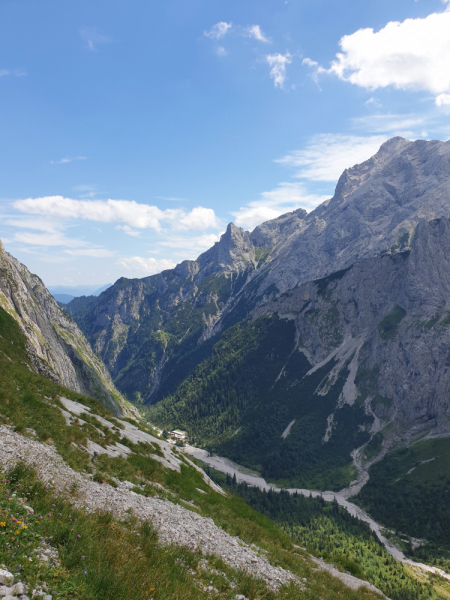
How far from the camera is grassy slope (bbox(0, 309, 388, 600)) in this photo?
24.5ft

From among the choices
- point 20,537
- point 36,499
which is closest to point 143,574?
point 20,537

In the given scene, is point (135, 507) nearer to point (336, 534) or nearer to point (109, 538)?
point (109, 538)

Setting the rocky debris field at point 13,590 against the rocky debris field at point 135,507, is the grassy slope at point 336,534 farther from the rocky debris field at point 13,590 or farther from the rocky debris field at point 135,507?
the rocky debris field at point 13,590

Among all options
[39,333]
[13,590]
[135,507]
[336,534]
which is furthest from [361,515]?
[13,590]

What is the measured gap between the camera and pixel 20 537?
780 centimetres

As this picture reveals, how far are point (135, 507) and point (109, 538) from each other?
7351mm

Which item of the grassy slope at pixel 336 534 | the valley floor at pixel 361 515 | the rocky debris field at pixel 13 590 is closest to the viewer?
the rocky debris field at pixel 13 590

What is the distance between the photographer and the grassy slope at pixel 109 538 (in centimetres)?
748

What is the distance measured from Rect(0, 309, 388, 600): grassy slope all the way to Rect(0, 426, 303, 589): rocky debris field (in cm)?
113

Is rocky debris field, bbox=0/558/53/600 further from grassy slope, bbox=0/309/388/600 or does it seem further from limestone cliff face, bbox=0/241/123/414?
limestone cliff face, bbox=0/241/123/414

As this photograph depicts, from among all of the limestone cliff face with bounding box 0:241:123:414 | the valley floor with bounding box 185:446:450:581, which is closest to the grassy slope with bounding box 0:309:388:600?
the limestone cliff face with bounding box 0:241:123:414

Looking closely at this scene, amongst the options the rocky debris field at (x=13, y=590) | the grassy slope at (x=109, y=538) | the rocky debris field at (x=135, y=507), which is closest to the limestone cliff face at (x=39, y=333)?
the grassy slope at (x=109, y=538)

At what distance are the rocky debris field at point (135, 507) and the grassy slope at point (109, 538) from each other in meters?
1.13

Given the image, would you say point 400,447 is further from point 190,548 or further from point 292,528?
point 190,548
